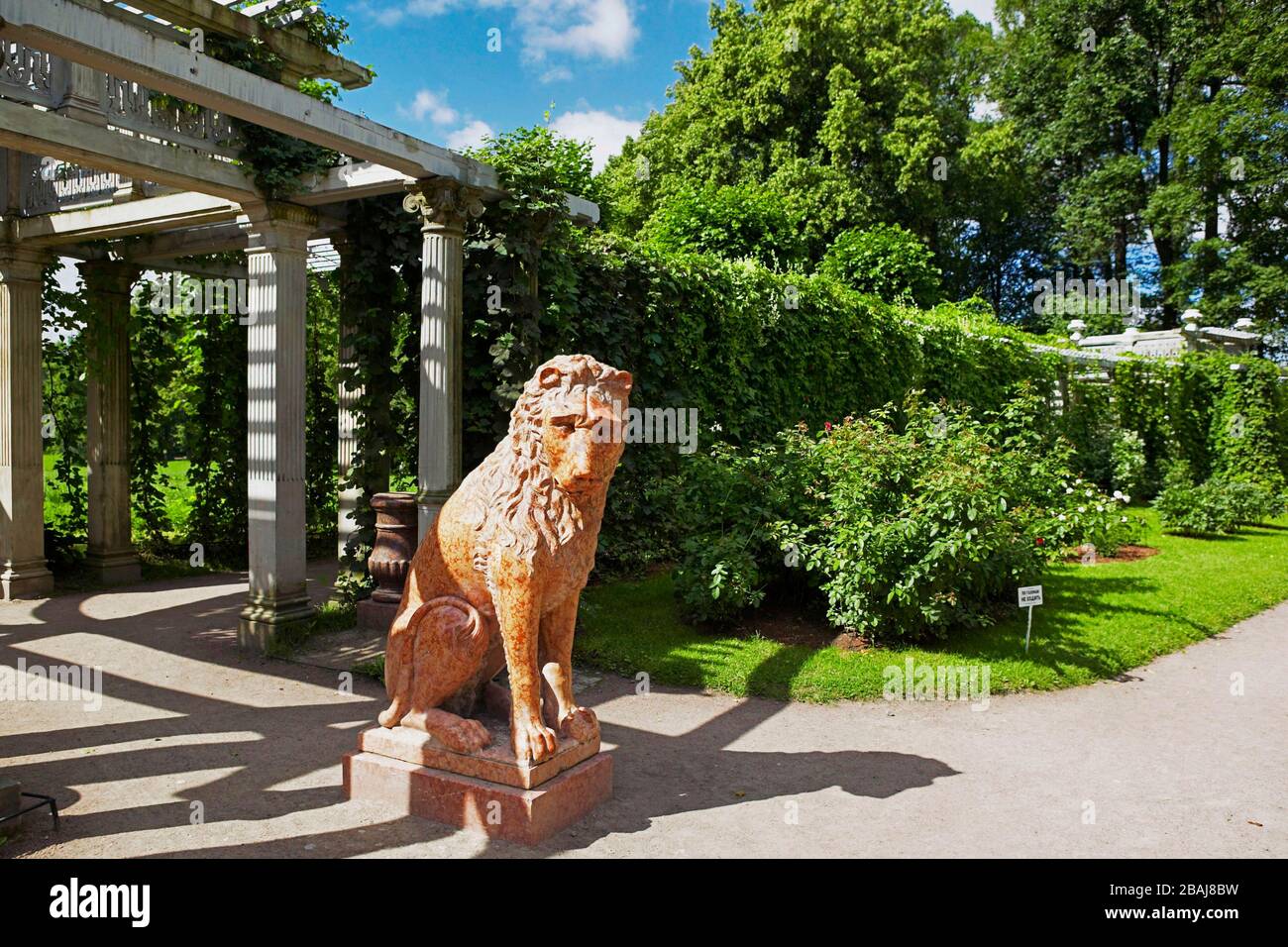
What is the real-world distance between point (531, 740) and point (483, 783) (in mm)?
302

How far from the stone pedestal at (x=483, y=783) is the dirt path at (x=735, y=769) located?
0.26ft

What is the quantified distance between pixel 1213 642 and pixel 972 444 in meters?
2.90

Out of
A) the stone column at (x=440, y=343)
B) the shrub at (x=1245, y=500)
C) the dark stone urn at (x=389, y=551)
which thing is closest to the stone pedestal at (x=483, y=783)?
the stone column at (x=440, y=343)

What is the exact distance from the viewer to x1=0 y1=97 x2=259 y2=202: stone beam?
5.80m

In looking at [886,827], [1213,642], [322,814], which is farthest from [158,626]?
[1213,642]

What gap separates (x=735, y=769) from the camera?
4727 mm

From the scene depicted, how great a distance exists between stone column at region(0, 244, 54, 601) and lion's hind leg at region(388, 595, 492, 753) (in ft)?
24.4

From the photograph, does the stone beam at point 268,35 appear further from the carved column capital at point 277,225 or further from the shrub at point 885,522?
the shrub at point 885,522

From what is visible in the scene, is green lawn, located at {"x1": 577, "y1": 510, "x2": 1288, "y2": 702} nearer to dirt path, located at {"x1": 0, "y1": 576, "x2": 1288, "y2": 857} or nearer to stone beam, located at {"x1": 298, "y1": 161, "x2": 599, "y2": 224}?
dirt path, located at {"x1": 0, "y1": 576, "x2": 1288, "y2": 857}

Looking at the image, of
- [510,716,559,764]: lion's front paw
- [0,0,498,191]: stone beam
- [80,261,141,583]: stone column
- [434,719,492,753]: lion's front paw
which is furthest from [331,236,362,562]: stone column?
[510,716,559,764]: lion's front paw

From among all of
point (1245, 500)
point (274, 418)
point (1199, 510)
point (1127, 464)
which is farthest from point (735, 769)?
point (1127, 464)

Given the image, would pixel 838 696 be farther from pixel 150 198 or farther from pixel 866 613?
pixel 150 198

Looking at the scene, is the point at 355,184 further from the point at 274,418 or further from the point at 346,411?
the point at 346,411

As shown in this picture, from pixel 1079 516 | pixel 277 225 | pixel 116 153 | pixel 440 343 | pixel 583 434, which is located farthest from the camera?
pixel 1079 516
